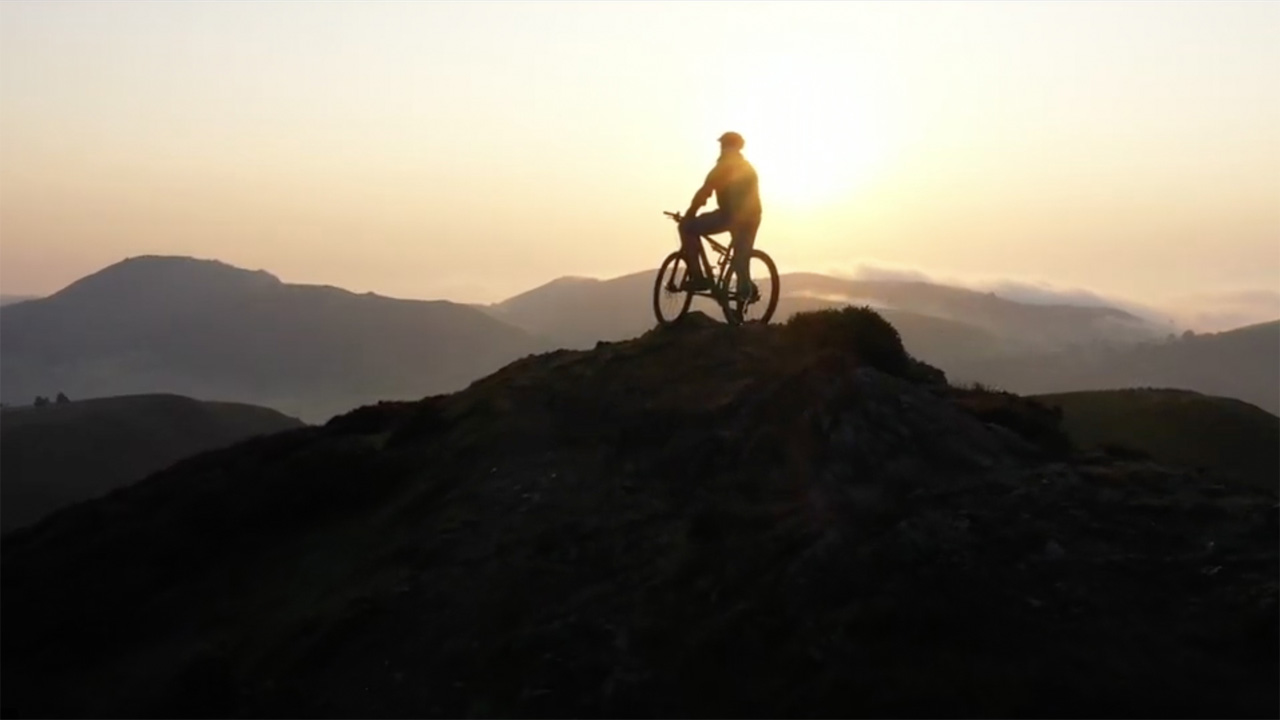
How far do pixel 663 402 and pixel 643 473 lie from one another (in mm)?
2209

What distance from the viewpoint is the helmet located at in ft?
71.9

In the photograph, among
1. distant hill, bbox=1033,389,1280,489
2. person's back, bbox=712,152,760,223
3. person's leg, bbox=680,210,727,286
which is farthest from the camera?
distant hill, bbox=1033,389,1280,489

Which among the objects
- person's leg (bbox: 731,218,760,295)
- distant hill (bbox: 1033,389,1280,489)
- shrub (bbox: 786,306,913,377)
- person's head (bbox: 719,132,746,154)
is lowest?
distant hill (bbox: 1033,389,1280,489)

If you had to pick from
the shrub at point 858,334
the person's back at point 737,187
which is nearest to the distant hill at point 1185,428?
the shrub at point 858,334

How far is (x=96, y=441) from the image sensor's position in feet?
178

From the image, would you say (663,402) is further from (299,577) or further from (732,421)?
(299,577)

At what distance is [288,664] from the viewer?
15797 millimetres

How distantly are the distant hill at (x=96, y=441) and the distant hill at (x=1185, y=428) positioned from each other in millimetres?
27354

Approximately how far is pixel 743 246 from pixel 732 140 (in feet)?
6.06

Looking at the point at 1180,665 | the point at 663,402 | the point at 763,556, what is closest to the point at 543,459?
the point at 663,402

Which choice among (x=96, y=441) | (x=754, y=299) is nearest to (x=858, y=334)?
(x=754, y=299)

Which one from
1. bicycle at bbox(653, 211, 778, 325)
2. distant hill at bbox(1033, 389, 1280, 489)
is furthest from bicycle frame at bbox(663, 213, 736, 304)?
distant hill at bbox(1033, 389, 1280, 489)

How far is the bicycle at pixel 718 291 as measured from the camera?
22.6m

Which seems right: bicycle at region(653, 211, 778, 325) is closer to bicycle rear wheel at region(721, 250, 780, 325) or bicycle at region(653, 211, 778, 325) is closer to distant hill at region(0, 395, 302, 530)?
bicycle rear wheel at region(721, 250, 780, 325)
